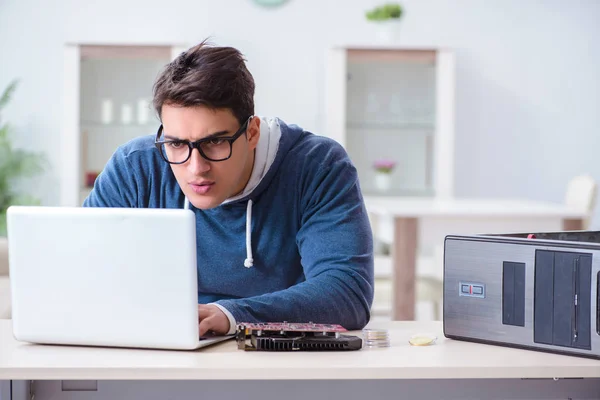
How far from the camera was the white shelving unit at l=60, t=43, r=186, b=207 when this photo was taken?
4.75 m

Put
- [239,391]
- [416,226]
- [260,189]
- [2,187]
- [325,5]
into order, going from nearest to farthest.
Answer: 1. [239,391]
2. [260,189]
3. [416,226]
4. [2,187]
5. [325,5]

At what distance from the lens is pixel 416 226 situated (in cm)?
361

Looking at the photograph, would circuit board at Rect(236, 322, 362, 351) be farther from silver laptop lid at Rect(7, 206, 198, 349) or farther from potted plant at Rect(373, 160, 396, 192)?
potted plant at Rect(373, 160, 396, 192)

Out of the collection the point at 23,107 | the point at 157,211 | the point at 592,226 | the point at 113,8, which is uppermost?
the point at 113,8

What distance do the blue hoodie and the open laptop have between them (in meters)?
0.46

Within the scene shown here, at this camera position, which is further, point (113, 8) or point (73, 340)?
point (113, 8)

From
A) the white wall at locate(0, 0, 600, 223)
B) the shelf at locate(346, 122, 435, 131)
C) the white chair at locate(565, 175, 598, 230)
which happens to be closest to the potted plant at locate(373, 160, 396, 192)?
the shelf at locate(346, 122, 435, 131)

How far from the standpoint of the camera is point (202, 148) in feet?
4.99

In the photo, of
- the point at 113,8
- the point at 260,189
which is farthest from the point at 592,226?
the point at 260,189

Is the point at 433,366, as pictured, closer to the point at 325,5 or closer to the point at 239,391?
the point at 239,391

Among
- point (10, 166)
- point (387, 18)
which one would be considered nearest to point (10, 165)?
point (10, 166)

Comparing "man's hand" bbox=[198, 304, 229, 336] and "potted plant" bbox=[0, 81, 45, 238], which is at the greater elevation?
"potted plant" bbox=[0, 81, 45, 238]

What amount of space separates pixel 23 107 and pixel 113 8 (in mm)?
815

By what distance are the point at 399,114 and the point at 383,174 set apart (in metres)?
0.38
